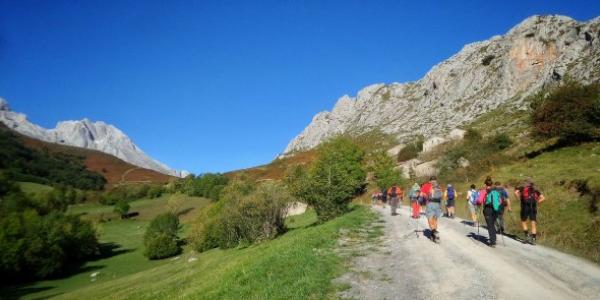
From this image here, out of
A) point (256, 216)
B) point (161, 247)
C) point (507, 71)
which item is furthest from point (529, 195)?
point (507, 71)

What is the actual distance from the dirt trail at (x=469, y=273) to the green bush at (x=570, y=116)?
1001 inches

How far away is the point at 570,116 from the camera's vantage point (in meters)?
37.7

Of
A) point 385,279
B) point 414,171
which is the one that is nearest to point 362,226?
point 385,279

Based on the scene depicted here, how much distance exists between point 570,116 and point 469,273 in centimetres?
3366

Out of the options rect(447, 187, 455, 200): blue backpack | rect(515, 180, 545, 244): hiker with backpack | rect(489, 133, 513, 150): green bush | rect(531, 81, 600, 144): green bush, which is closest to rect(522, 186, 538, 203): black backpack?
rect(515, 180, 545, 244): hiker with backpack

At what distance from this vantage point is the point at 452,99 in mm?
158750

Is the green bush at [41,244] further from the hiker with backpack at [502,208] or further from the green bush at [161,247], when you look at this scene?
the hiker with backpack at [502,208]

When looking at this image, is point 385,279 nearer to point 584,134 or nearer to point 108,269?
point 584,134

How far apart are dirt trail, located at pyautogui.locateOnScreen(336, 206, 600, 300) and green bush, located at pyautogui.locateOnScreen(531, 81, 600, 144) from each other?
25.4 metres

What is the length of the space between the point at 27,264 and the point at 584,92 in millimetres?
85562

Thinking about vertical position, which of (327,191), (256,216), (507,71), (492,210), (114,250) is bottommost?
(114,250)

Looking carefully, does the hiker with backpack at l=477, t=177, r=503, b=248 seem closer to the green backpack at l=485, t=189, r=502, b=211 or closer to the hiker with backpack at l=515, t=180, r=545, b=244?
the green backpack at l=485, t=189, r=502, b=211

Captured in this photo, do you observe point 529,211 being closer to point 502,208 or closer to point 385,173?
point 502,208

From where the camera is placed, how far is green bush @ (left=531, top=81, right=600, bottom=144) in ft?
116
